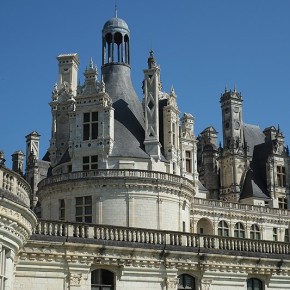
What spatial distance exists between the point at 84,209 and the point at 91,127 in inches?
193

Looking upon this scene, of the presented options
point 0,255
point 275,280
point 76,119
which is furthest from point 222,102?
point 0,255

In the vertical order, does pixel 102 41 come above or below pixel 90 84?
above

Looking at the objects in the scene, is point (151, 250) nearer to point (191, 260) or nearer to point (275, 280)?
point (191, 260)

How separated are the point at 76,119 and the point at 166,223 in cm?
792

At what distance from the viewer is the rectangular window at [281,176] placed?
5516 cm

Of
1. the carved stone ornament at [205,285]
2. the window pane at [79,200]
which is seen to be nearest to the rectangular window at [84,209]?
the window pane at [79,200]

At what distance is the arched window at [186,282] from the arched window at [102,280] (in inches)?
104

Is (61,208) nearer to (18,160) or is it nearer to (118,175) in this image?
(118,175)

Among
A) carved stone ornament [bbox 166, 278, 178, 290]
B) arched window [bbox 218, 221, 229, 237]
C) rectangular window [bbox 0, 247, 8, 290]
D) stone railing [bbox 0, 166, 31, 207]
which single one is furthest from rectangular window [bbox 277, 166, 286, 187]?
rectangular window [bbox 0, 247, 8, 290]

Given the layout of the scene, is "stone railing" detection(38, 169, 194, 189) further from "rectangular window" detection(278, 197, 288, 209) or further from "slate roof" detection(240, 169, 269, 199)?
"rectangular window" detection(278, 197, 288, 209)

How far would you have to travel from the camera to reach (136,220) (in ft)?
122

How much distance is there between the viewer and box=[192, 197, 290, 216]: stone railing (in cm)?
4734

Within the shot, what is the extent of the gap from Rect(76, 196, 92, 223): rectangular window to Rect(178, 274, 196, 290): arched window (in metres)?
13.5

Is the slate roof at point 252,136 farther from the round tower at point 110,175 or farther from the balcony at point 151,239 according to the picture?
the balcony at point 151,239
